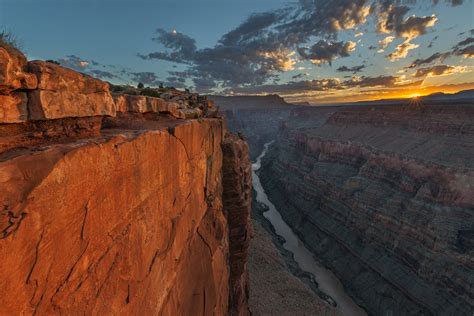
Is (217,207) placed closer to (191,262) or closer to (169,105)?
(191,262)

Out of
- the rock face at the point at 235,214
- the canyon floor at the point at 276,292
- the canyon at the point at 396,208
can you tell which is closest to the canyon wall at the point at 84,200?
the rock face at the point at 235,214

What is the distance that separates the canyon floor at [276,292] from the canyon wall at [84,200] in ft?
58.8

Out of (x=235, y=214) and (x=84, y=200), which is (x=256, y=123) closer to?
(x=235, y=214)

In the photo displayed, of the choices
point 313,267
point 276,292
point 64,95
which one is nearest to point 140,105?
point 64,95

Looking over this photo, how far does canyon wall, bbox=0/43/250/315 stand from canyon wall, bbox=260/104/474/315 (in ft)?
96.1

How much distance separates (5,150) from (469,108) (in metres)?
51.3

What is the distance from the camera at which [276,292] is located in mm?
25375

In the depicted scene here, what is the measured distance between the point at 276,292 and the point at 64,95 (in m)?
25.5

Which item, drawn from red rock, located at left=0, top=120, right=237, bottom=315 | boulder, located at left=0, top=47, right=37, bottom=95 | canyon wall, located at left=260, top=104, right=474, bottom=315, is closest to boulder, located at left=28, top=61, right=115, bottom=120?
boulder, located at left=0, top=47, right=37, bottom=95

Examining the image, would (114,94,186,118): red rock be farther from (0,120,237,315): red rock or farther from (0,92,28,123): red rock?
(0,92,28,123): red rock

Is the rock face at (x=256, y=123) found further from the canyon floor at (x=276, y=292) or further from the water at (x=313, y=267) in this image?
the canyon floor at (x=276, y=292)

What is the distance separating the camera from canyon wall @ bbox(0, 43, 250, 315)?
279 cm

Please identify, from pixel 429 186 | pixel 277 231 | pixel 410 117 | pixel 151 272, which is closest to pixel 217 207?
pixel 151 272

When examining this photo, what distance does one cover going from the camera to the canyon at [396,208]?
28.0m
